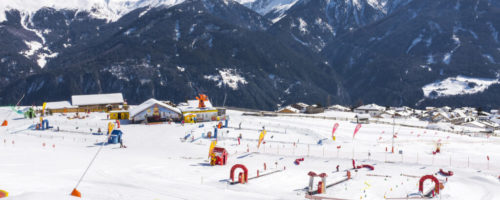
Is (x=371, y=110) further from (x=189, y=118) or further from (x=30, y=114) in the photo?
(x=30, y=114)

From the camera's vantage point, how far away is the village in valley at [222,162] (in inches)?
1078

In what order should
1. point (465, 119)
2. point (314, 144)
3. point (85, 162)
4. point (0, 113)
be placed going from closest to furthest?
point (85, 162), point (314, 144), point (0, 113), point (465, 119)

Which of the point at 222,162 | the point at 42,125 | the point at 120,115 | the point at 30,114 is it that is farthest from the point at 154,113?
the point at 222,162

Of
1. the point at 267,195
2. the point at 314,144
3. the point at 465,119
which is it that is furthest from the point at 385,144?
the point at 465,119

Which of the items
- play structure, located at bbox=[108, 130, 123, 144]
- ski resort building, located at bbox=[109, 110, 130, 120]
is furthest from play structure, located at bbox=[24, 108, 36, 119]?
play structure, located at bbox=[108, 130, 123, 144]

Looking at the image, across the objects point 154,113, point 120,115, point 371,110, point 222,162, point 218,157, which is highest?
point 371,110

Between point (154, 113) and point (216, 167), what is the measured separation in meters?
37.7

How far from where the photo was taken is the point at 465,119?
5054 inches

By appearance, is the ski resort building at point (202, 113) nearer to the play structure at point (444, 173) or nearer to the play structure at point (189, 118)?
the play structure at point (189, 118)

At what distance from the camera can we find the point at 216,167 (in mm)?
37281

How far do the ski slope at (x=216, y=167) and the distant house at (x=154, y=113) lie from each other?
188 inches

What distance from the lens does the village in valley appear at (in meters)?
27.4

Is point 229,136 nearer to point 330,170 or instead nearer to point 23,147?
point 330,170

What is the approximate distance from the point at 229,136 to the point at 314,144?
1256 cm
